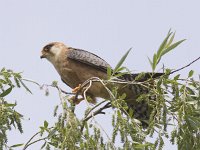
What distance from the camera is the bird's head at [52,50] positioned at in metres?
8.29

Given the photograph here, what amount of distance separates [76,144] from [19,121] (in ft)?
3.18

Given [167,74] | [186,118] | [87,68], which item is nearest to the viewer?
[186,118]

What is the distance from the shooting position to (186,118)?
3.82 metres

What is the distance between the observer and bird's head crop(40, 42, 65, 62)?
326 inches

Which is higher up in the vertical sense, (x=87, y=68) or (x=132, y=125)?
(x=87, y=68)

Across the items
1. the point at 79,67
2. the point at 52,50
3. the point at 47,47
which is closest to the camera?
the point at 79,67

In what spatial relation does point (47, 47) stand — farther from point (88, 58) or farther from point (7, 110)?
point (7, 110)

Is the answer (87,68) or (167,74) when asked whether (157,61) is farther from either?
(87,68)

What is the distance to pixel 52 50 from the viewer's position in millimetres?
8430

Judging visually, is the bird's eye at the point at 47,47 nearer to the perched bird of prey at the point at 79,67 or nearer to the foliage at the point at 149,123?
the perched bird of prey at the point at 79,67

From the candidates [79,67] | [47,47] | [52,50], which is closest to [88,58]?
[79,67]

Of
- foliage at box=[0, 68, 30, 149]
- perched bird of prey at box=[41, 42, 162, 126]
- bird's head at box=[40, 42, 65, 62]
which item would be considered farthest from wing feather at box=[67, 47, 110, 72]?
foliage at box=[0, 68, 30, 149]

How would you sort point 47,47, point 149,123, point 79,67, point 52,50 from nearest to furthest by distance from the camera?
1. point 149,123
2. point 79,67
3. point 52,50
4. point 47,47

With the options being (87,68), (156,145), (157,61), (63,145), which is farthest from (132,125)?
(87,68)
